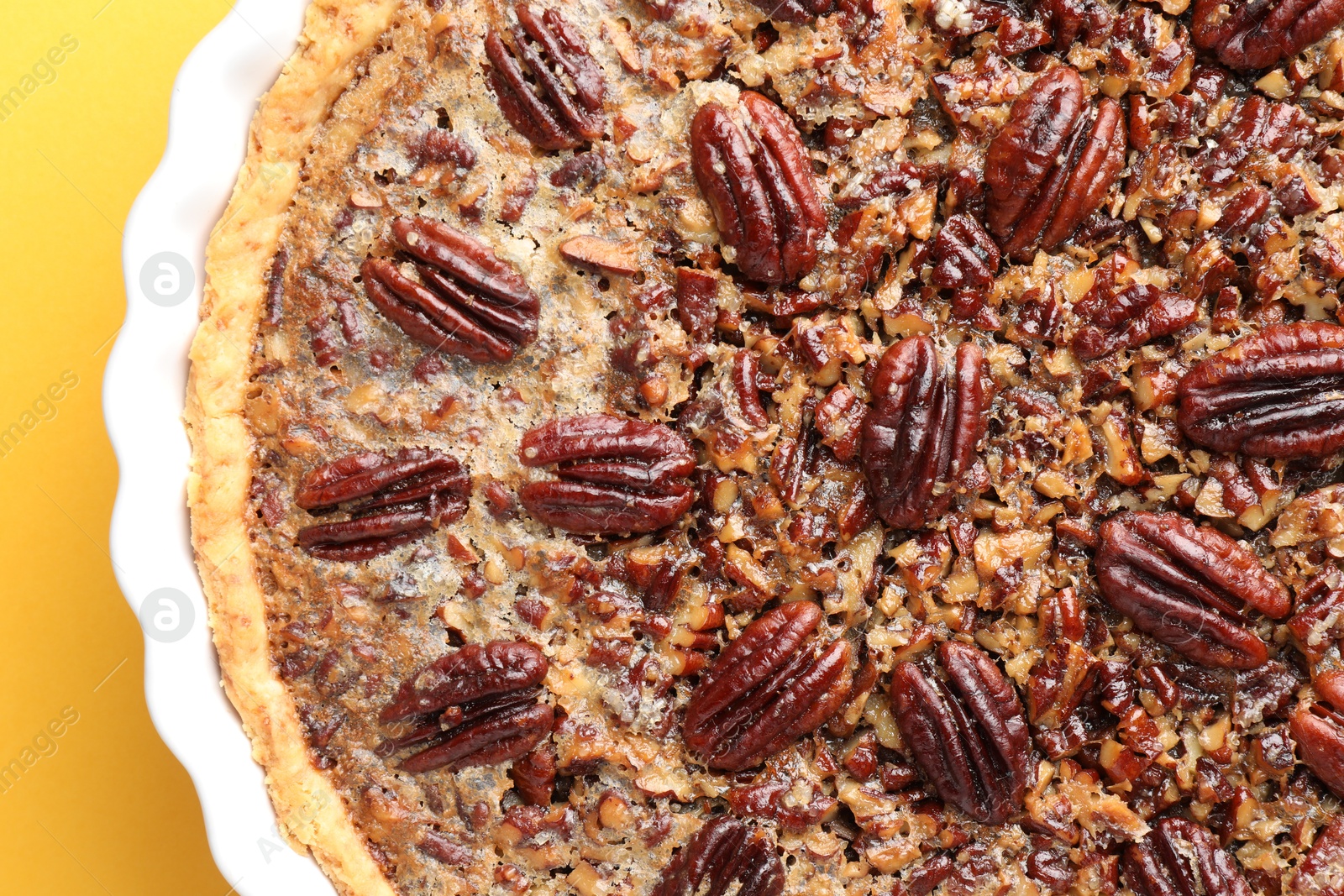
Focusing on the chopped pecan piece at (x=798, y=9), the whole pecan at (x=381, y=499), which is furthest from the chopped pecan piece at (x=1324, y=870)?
the chopped pecan piece at (x=798, y=9)

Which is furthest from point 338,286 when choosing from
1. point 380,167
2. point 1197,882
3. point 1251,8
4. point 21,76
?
point 1197,882

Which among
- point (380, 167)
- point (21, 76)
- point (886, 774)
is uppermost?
point (21, 76)

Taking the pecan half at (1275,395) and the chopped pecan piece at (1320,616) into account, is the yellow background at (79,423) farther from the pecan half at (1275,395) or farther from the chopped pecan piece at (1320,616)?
the chopped pecan piece at (1320,616)

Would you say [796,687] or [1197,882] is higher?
[796,687]

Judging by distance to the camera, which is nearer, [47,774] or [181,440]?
[181,440]

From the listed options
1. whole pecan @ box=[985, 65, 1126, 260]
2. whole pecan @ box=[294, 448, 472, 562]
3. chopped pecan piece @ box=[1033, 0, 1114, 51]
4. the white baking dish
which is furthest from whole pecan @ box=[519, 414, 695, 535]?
chopped pecan piece @ box=[1033, 0, 1114, 51]

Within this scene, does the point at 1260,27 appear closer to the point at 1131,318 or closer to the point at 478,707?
the point at 1131,318

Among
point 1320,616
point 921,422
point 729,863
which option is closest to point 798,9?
point 921,422

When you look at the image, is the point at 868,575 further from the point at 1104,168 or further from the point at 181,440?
the point at 181,440
